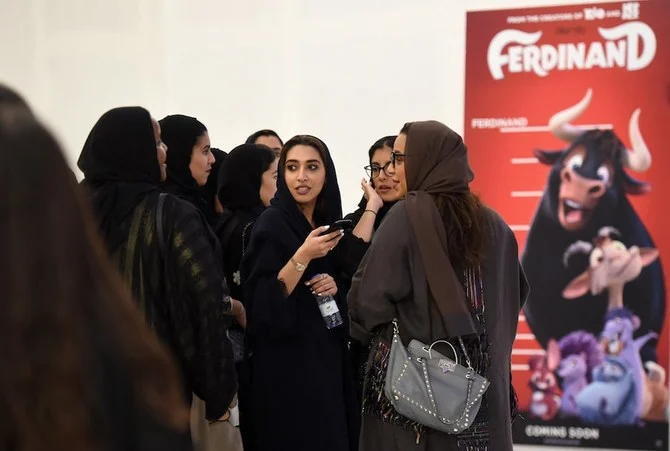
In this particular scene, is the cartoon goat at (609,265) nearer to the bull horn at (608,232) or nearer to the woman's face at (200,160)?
the bull horn at (608,232)

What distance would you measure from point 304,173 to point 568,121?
2229 mm

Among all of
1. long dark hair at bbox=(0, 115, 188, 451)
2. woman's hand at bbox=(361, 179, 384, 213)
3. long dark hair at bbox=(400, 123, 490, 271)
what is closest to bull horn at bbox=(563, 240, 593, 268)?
woman's hand at bbox=(361, 179, 384, 213)

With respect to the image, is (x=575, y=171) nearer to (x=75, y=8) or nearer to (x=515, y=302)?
(x=515, y=302)

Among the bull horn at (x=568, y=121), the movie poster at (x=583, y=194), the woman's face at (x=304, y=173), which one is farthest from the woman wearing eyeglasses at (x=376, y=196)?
the bull horn at (x=568, y=121)

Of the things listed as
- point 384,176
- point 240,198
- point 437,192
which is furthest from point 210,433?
point 384,176

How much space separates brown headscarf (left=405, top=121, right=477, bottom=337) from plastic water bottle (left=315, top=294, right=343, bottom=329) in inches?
28.4

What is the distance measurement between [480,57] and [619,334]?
1791 mm

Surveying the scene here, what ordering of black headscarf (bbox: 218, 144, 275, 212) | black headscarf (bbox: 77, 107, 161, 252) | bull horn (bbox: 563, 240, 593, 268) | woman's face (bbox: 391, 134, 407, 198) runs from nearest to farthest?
black headscarf (bbox: 77, 107, 161, 252)
woman's face (bbox: 391, 134, 407, 198)
black headscarf (bbox: 218, 144, 275, 212)
bull horn (bbox: 563, 240, 593, 268)

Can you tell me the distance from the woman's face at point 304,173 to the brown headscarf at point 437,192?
80cm

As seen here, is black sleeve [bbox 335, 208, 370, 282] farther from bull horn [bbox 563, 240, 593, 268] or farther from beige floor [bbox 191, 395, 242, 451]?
bull horn [bbox 563, 240, 593, 268]

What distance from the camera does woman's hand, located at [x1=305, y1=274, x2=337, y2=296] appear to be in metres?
3.37

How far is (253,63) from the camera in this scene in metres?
5.75

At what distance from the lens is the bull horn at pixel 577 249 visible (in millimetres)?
5117

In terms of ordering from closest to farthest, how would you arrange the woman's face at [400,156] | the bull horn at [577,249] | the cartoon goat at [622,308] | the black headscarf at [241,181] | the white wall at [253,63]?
the woman's face at [400,156] < the black headscarf at [241,181] < the cartoon goat at [622,308] < the bull horn at [577,249] < the white wall at [253,63]
